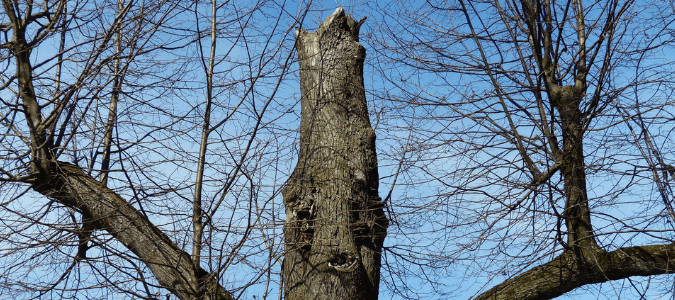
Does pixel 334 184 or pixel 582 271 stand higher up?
pixel 334 184

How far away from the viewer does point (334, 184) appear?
4.81 metres

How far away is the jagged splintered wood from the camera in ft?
14.5

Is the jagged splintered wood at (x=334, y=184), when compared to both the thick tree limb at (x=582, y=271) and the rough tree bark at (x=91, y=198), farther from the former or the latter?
the thick tree limb at (x=582, y=271)

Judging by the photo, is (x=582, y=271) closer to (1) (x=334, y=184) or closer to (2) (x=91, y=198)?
(1) (x=334, y=184)

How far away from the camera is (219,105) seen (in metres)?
4.53

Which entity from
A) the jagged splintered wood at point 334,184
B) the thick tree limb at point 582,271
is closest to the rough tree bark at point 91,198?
the jagged splintered wood at point 334,184

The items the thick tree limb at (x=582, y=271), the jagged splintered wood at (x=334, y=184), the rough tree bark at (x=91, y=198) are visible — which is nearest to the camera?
the rough tree bark at (x=91, y=198)

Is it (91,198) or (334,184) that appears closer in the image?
(91,198)

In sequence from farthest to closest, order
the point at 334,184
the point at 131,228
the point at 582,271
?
1. the point at 334,184
2. the point at 582,271
3. the point at 131,228

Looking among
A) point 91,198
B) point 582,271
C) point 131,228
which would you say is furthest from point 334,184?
point 582,271

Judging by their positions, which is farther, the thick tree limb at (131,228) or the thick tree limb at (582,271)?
the thick tree limb at (582,271)

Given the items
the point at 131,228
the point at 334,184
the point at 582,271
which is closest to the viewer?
the point at 131,228

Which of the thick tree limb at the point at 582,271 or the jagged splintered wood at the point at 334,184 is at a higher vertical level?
the jagged splintered wood at the point at 334,184

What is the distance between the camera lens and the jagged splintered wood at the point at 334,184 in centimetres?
443
